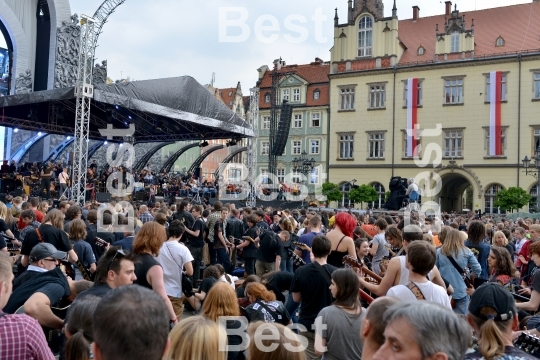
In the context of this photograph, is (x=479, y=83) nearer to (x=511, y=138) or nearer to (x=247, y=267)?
(x=511, y=138)

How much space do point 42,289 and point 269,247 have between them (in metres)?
5.23

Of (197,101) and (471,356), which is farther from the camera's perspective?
(197,101)

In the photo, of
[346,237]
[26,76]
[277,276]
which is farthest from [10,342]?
[26,76]

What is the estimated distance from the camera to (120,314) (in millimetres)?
1874

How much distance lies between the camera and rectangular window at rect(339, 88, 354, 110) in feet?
133

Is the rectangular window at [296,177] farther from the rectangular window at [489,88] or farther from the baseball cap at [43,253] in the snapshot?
the baseball cap at [43,253]

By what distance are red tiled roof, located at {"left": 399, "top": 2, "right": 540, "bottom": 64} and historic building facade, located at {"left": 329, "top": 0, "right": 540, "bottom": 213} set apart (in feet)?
0.26

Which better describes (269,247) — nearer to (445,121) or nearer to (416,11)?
(445,121)

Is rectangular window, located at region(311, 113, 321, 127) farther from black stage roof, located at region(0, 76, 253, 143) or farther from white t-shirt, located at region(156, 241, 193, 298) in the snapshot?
white t-shirt, located at region(156, 241, 193, 298)

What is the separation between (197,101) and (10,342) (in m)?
22.0

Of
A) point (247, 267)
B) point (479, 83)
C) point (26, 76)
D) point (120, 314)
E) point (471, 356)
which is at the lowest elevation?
point (247, 267)

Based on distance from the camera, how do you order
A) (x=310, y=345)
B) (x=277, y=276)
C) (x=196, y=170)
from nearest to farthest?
(x=310, y=345) < (x=277, y=276) < (x=196, y=170)

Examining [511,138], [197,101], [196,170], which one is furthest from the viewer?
[196,170]

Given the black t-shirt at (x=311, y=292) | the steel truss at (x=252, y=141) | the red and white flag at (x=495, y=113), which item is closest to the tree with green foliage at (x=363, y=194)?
the red and white flag at (x=495, y=113)
